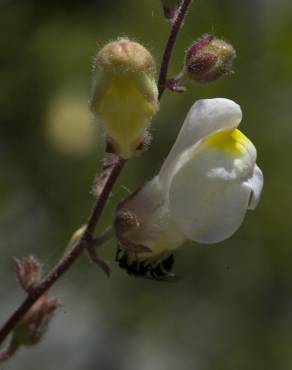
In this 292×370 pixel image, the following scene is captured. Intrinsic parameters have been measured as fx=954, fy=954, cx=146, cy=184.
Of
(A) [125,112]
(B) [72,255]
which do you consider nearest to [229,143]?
(A) [125,112]

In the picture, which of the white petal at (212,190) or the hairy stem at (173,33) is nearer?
the hairy stem at (173,33)

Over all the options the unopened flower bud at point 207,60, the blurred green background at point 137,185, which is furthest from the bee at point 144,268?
the blurred green background at point 137,185

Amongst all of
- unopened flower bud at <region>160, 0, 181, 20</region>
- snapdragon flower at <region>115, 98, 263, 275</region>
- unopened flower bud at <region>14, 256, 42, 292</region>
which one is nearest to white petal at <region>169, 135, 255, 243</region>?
snapdragon flower at <region>115, 98, 263, 275</region>

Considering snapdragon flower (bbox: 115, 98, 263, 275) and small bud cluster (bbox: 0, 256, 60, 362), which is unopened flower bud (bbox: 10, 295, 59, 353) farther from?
snapdragon flower (bbox: 115, 98, 263, 275)

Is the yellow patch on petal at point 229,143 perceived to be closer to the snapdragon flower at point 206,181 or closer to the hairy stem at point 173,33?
the snapdragon flower at point 206,181

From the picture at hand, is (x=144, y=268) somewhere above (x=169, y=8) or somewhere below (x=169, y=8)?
below

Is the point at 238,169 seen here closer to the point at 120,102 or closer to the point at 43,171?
the point at 120,102

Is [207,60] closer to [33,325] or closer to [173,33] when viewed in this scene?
[173,33]
